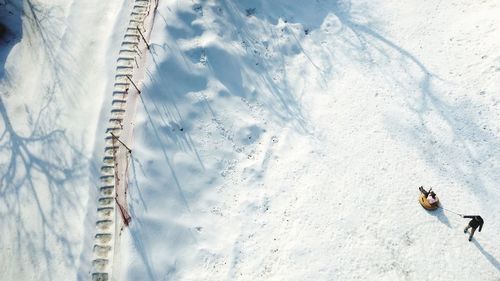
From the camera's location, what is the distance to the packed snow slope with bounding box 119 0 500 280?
12.7 m

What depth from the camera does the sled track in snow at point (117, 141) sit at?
12.8 meters

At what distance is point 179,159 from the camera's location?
14320 mm

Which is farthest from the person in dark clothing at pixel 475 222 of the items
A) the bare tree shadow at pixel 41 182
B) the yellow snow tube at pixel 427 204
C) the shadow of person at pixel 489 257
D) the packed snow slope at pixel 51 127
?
the bare tree shadow at pixel 41 182

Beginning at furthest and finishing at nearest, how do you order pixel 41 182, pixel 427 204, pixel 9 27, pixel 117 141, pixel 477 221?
pixel 9 27, pixel 117 141, pixel 41 182, pixel 427 204, pixel 477 221

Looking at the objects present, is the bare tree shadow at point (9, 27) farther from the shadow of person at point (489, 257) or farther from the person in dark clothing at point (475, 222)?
the shadow of person at point (489, 257)

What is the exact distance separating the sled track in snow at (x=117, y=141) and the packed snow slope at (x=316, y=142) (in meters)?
0.47

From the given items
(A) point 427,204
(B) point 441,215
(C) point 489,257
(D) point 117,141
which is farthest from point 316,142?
(D) point 117,141

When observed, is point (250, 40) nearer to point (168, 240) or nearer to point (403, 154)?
point (403, 154)

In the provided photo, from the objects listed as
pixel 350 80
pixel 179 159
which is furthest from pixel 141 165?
pixel 350 80

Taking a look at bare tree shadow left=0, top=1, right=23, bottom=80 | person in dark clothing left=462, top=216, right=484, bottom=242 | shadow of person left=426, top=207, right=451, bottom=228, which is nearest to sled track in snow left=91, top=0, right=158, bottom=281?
bare tree shadow left=0, top=1, right=23, bottom=80

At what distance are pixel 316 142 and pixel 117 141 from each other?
7535 mm

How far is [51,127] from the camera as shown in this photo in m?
15.3

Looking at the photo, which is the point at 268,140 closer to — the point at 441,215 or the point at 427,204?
the point at 427,204

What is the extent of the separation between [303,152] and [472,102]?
7080mm
